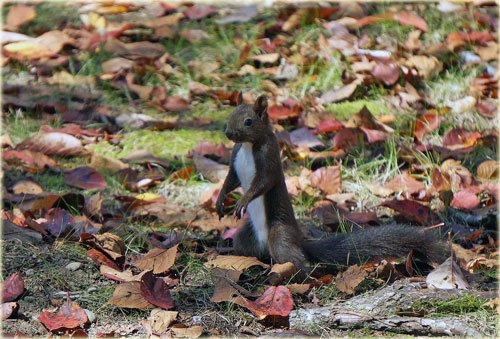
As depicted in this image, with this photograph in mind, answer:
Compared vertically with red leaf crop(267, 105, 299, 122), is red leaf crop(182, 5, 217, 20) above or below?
above

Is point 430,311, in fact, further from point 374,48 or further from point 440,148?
point 374,48

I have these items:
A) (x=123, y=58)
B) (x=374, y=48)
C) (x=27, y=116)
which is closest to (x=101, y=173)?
(x=27, y=116)

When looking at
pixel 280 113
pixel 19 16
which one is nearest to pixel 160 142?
pixel 280 113

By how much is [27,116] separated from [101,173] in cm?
103

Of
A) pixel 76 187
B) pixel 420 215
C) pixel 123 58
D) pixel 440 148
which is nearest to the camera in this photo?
pixel 420 215

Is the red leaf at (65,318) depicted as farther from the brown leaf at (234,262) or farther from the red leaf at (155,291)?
the brown leaf at (234,262)

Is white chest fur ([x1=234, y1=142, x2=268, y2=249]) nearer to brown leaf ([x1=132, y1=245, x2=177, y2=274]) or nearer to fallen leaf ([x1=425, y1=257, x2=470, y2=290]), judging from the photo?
brown leaf ([x1=132, y1=245, x2=177, y2=274])

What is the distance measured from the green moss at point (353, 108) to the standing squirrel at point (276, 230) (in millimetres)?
1769

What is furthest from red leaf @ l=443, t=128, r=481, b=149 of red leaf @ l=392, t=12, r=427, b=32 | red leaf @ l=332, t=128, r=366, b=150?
red leaf @ l=392, t=12, r=427, b=32

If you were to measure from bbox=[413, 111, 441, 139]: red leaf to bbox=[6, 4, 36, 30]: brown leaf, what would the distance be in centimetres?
312

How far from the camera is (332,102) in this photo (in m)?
5.63

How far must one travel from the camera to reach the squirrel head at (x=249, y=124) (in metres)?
3.63

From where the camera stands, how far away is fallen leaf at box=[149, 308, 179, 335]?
3053mm

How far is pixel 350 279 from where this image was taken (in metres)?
3.41
